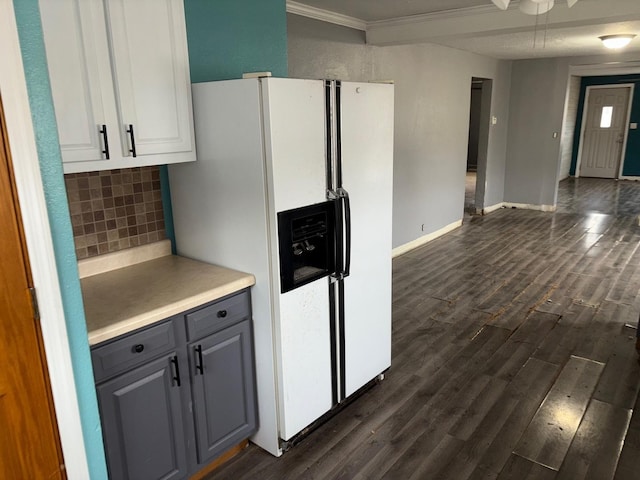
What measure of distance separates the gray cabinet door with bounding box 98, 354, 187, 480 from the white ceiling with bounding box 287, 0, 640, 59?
3.18 meters

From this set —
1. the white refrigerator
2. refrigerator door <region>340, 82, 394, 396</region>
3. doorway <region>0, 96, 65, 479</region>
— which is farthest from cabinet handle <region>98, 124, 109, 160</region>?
refrigerator door <region>340, 82, 394, 396</region>

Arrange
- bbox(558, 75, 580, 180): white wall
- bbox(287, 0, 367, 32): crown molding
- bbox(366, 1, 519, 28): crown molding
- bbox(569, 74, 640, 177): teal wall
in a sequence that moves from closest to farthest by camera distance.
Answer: bbox(287, 0, 367, 32): crown molding → bbox(366, 1, 519, 28): crown molding → bbox(569, 74, 640, 177): teal wall → bbox(558, 75, 580, 180): white wall

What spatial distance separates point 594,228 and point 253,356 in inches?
240

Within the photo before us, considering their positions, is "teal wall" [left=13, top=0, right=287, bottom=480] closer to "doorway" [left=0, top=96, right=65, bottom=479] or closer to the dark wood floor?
"doorway" [left=0, top=96, right=65, bottom=479]

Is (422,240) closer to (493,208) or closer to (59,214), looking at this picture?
(493,208)

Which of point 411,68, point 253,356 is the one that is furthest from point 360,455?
point 411,68

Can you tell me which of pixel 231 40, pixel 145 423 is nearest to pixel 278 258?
pixel 145 423

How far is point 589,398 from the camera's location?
2838 mm

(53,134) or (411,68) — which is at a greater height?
(411,68)

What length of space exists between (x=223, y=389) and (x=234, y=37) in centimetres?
180

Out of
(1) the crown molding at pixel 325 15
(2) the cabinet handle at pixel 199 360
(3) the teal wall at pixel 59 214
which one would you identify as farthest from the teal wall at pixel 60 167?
(1) the crown molding at pixel 325 15

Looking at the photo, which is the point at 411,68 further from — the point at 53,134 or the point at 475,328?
the point at 53,134

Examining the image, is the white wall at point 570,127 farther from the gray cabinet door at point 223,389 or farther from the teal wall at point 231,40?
the gray cabinet door at point 223,389

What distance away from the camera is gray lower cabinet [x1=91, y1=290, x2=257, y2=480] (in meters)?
1.79
